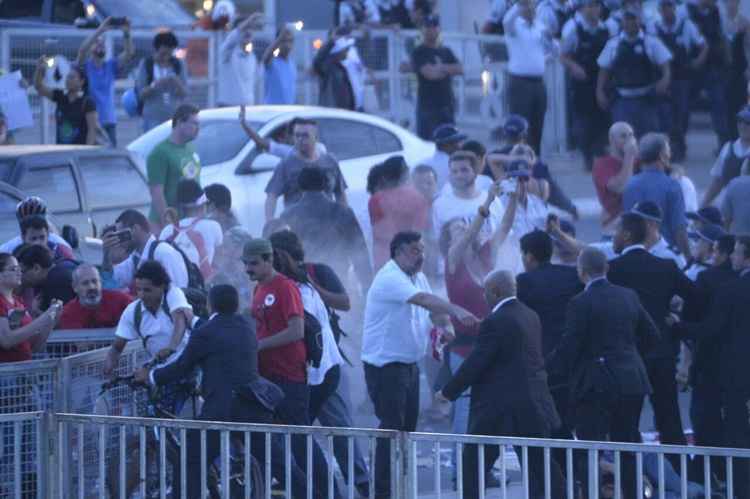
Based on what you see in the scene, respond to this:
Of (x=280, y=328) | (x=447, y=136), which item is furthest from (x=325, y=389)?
(x=447, y=136)

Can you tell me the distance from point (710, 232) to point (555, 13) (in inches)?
442

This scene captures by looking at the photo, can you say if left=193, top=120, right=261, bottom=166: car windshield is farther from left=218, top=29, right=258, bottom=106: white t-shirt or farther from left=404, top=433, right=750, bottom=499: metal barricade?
left=404, top=433, right=750, bottom=499: metal barricade

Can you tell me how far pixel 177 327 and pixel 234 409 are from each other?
0.78 metres

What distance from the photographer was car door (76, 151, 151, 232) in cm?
1437

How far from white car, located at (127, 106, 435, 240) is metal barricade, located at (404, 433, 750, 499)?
21.3 ft

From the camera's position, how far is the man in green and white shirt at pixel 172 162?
1353 centimetres

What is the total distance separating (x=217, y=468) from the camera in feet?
27.1

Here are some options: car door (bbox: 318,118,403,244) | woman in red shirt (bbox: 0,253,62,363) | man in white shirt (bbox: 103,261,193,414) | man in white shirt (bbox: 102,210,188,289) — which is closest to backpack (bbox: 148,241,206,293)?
man in white shirt (bbox: 102,210,188,289)

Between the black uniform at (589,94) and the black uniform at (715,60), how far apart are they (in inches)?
57.2

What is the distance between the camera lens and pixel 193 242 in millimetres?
11945

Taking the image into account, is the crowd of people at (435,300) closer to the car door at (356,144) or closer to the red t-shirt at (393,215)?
the red t-shirt at (393,215)

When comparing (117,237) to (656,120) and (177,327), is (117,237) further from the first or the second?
(656,120)

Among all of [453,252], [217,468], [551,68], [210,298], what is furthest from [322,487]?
[551,68]

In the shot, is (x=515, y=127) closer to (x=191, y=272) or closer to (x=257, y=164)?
(x=257, y=164)
